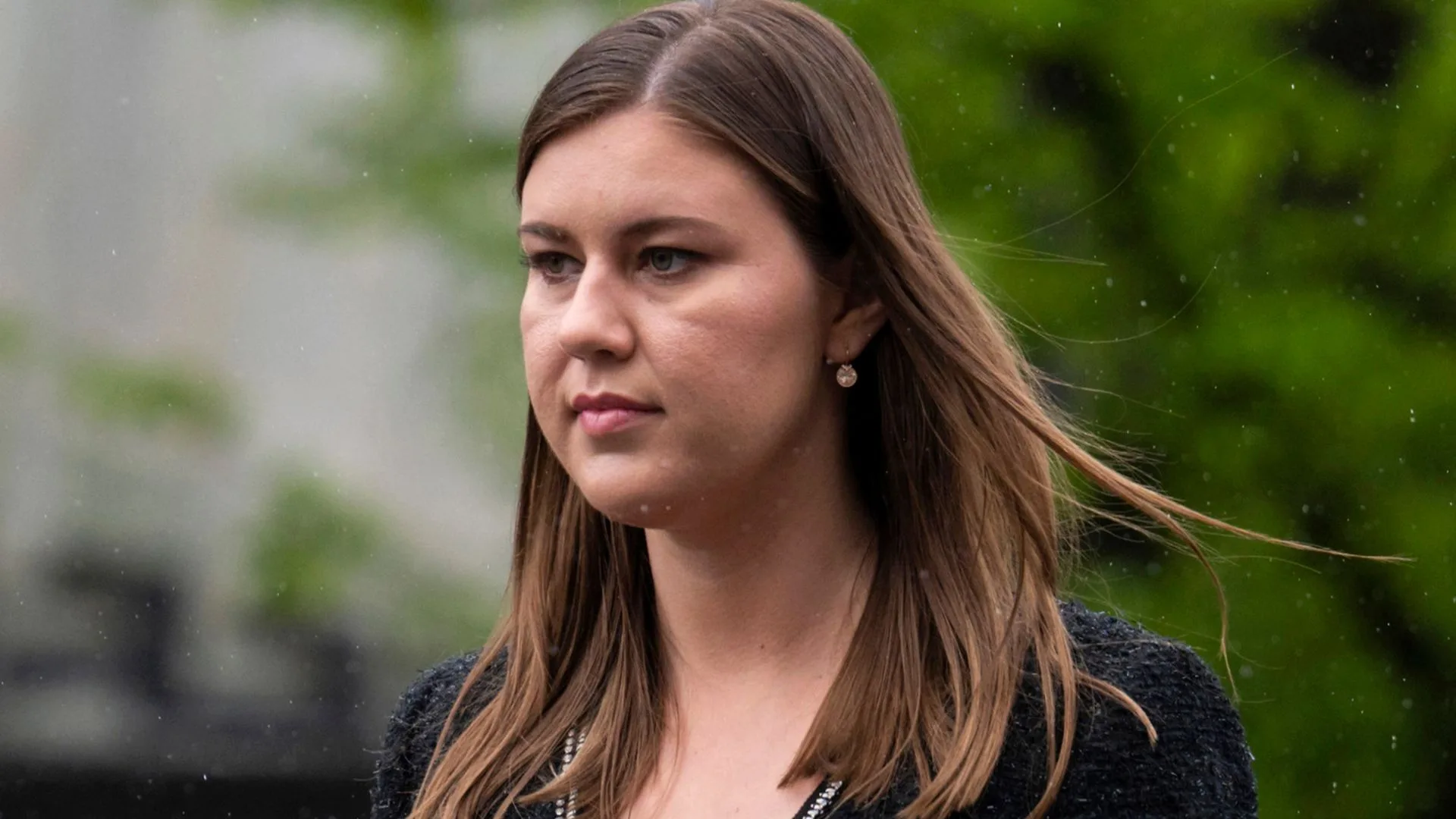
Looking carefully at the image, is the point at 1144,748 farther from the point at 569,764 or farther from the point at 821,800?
the point at 569,764

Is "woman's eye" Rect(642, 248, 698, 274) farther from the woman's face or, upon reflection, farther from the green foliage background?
the green foliage background

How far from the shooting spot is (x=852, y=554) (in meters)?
2.40

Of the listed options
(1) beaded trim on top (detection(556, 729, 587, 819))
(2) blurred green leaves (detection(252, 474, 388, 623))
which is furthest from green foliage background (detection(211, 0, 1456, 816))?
(1) beaded trim on top (detection(556, 729, 587, 819))

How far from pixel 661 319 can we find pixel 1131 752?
68cm

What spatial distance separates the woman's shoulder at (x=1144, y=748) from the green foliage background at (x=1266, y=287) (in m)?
3.08

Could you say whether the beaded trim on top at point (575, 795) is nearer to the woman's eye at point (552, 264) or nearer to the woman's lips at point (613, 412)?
the woman's lips at point (613, 412)

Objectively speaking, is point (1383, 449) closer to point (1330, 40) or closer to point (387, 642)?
point (1330, 40)

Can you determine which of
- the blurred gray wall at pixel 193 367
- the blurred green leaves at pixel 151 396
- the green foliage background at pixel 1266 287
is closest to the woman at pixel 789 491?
the green foliage background at pixel 1266 287

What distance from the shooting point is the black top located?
219 cm

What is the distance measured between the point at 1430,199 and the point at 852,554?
3693 mm

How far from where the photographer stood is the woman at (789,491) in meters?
2.18

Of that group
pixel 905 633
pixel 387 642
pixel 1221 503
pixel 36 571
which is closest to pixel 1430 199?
pixel 1221 503

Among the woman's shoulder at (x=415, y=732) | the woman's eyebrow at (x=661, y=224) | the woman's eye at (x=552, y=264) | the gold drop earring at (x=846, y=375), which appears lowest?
the woman's shoulder at (x=415, y=732)

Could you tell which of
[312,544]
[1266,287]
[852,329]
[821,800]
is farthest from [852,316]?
[312,544]
